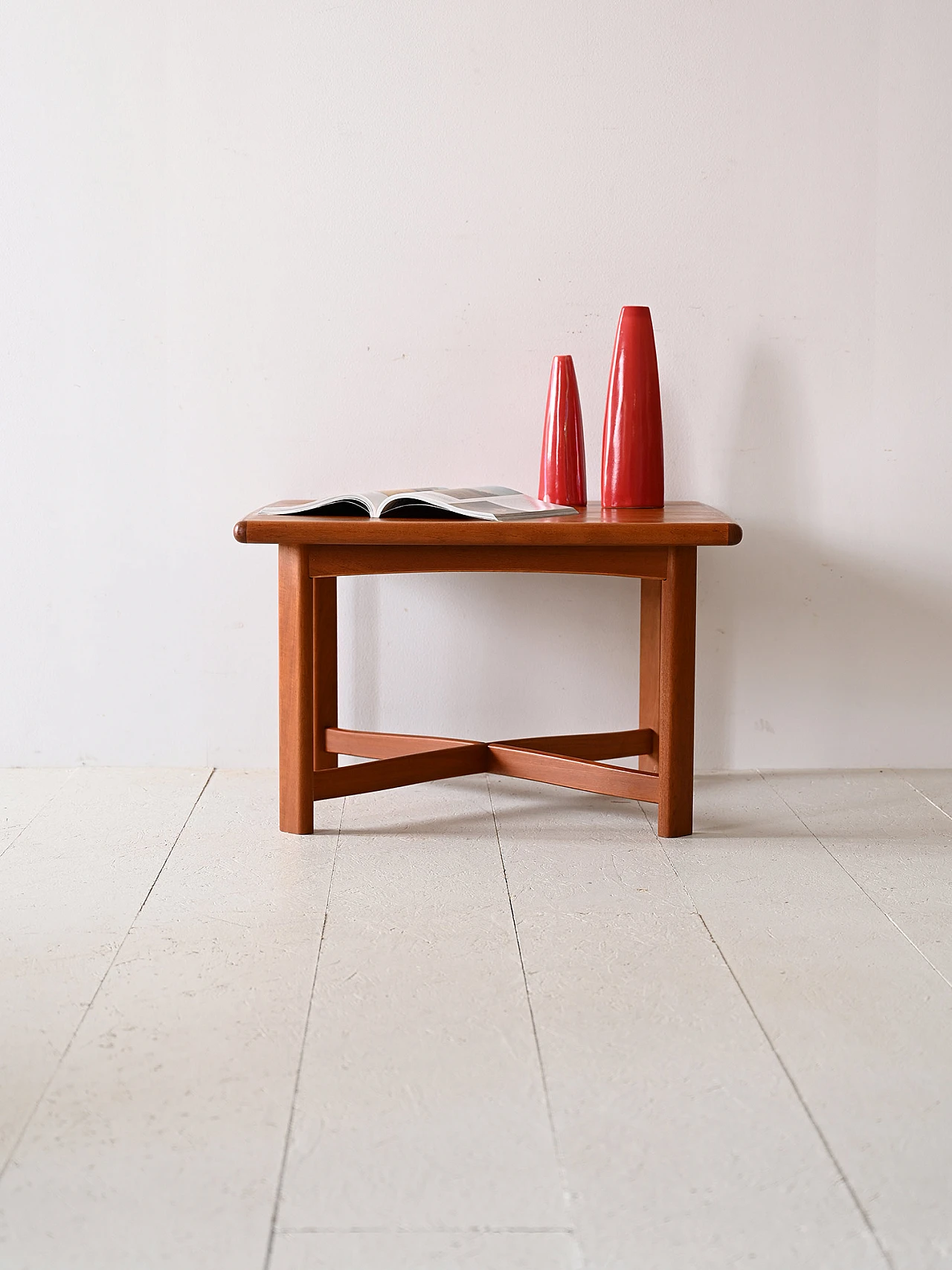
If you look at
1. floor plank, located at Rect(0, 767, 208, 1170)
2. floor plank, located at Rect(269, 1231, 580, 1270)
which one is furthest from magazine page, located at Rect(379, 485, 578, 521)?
floor plank, located at Rect(269, 1231, 580, 1270)

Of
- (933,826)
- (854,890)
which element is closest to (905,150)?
(933,826)

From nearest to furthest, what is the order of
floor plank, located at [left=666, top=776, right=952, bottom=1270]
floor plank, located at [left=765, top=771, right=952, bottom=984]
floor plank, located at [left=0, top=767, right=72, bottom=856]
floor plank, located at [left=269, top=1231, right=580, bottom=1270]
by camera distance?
floor plank, located at [left=269, top=1231, right=580, bottom=1270] < floor plank, located at [left=666, top=776, right=952, bottom=1270] < floor plank, located at [left=765, top=771, right=952, bottom=984] < floor plank, located at [left=0, top=767, right=72, bottom=856]

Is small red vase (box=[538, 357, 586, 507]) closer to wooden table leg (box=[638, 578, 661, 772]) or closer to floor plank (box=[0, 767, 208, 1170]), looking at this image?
wooden table leg (box=[638, 578, 661, 772])

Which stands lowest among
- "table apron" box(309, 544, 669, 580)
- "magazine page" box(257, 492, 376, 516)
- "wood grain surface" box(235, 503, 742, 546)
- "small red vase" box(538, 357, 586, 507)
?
"table apron" box(309, 544, 669, 580)

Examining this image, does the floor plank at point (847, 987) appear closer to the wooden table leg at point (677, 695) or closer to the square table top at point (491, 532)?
the wooden table leg at point (677, 695)

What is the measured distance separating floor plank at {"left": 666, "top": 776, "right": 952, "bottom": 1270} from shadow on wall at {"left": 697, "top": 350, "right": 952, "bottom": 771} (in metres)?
0.19

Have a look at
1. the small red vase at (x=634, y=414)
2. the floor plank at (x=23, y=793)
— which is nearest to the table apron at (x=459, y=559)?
the small red vase at (x=634, y=414)

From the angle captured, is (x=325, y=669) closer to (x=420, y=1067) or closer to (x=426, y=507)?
(x=426, y=507)

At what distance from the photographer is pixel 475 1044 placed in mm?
1188

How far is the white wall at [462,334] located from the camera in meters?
2.12

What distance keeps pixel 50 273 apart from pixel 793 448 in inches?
54.0

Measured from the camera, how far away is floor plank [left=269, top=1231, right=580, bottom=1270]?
863 millimetres

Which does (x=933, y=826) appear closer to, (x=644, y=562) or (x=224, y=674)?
(x=644, y=562)

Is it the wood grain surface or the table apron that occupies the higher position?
the wood grain surface
